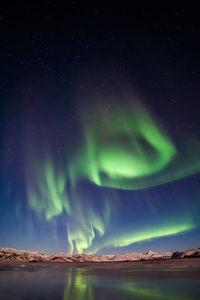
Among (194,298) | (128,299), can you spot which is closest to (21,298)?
(128,299)

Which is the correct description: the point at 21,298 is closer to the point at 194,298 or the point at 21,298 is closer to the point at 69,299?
the point at 69,299

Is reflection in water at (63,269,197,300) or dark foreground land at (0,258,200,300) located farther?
dark foreground land at (0,258,200,300)

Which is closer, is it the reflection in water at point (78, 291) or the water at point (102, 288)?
the reflection in water at point (78, 291)

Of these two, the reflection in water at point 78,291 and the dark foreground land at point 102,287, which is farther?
the dark foreground land at point 102,287

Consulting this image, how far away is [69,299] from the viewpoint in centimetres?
561

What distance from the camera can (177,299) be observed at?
5.55m

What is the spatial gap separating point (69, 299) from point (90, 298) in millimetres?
655

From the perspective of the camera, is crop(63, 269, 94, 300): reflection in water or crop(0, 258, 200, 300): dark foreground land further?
crop(0, 258, 200, 300): dark foreground land

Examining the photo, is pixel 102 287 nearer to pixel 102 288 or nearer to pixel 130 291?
pixel 102 288

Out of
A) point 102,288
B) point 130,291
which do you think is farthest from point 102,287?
point 130,291

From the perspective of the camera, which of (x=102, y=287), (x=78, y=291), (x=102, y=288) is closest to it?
(x=78, y=291)

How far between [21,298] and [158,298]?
4057 mm

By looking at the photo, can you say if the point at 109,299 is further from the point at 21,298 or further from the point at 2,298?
the point at 2,298

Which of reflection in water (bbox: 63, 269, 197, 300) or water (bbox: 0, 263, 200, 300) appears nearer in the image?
reflection in water (bbox: 63, 269, 197, 300)
